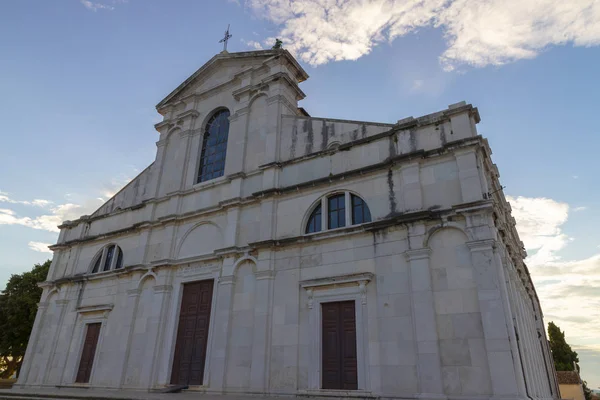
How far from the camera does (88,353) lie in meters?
18.0

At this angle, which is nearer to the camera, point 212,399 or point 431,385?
point 431,385

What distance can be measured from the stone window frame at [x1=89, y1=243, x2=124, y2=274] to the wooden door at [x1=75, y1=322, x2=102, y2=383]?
8.63 ft

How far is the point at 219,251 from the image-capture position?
626 inches

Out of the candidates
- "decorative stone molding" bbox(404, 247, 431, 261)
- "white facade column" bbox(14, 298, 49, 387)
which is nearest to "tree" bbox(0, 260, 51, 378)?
"white facade column" bbox(14, 298, 49, 387)

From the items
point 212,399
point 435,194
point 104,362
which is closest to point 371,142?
point 435,194

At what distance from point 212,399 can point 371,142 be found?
9.67 meters

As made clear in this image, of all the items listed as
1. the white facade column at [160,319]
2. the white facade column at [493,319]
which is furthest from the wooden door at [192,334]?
the white facade column at [493,319]

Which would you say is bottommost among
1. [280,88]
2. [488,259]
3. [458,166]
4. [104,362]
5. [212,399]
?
[212,399]

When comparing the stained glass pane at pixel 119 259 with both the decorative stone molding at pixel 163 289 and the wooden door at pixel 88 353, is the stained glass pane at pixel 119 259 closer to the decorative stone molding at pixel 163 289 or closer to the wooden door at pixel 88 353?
the wooden door at pixel 88 353

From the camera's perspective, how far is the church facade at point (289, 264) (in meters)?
11.3

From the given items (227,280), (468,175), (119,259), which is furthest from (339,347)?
(119,259)

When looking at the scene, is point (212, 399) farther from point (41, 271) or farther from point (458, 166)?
point (41, 271)

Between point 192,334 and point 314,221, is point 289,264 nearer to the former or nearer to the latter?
point 314,221

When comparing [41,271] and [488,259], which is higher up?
[41,271]
